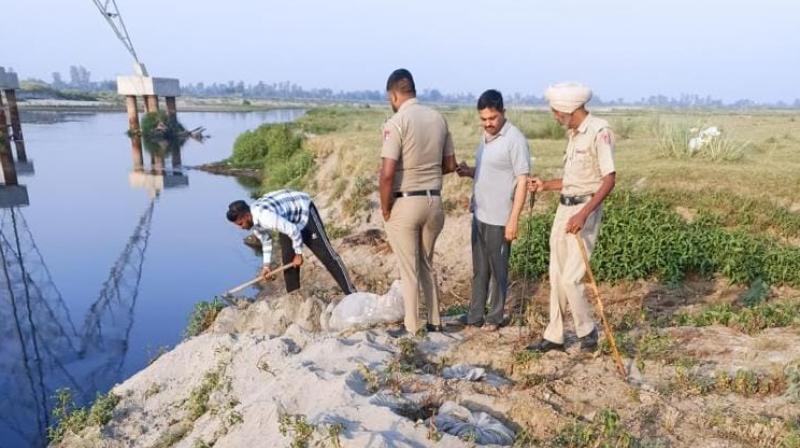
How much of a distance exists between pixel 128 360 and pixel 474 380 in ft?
13.5

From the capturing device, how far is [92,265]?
29.1ft

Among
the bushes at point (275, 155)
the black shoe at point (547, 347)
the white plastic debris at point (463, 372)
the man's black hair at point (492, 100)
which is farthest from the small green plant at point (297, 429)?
the bushes at point (275, 155)

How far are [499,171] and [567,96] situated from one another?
2.36 feet

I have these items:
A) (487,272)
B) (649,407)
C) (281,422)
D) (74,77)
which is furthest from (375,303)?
(74,77)

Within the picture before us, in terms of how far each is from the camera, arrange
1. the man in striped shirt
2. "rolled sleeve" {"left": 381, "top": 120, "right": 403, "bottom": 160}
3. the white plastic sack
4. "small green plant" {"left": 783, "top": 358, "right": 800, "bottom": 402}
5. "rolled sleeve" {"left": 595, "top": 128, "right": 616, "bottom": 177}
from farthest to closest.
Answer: the man in striped shirt, the white plastic sack, "rolled sleeve" {"left": 381, "top": 120, "right": 403, "bottom": 160}, "rolled sleeve" {"left": 595, "top": 128, "right": 616, "bottom": 177}, "small green plant" {"left": 783, "top": 358, "right": 800, "bottom": 402}

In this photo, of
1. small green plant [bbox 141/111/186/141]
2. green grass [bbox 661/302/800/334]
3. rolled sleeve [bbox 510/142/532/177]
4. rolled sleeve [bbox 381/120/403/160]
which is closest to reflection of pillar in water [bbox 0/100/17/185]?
small green plant [bbox 141/111/186/141]

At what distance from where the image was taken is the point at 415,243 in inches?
147

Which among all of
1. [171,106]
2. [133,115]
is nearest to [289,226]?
[133,115]

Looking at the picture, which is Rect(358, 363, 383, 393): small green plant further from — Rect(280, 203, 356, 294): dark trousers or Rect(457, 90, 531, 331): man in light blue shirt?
Rect(280, 203, 356, 294): dark trousers

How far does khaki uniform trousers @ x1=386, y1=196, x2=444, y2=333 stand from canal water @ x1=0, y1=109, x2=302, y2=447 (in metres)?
3.04

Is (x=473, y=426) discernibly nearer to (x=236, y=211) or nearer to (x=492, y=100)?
(x=492, y=100)

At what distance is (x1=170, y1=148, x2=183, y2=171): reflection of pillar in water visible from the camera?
19188mm

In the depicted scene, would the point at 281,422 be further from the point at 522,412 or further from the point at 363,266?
the point at 363,266

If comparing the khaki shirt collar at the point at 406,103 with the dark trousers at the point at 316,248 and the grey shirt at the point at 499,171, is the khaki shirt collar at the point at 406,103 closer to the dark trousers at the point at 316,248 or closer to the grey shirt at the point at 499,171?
the grey shirt at the point at 499,171
